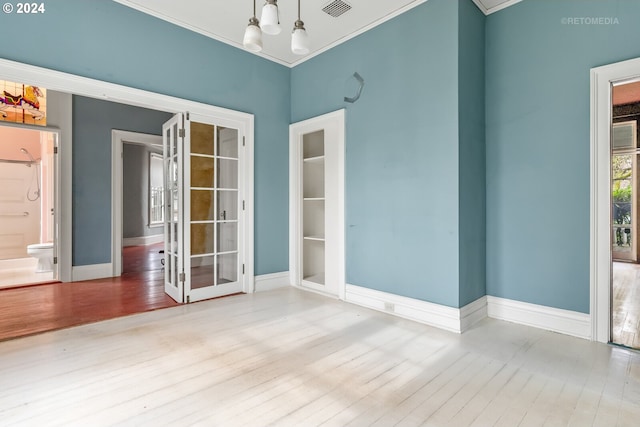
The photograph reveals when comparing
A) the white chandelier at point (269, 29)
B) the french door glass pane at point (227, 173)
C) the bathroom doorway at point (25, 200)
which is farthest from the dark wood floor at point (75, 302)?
the white chandelier at point (269, 29)

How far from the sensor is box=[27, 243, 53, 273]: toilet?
16.0 ft

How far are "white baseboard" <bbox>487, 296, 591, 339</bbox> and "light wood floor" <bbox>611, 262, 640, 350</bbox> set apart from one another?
200 millimetres

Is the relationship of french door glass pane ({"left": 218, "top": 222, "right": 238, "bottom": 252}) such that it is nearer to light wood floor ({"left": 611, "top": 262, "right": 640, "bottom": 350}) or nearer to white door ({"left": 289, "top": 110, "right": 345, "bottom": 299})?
white door ({"left": 289, "top": 110, "right": 345, "bottom": 299})

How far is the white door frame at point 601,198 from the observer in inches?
97.0

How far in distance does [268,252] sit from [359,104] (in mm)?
2203

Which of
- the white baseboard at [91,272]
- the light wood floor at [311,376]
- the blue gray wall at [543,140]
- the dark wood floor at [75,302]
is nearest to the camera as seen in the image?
the light wood floor at [311,376]

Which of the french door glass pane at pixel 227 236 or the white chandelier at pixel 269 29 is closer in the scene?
the white chandelier at pixel 269 29

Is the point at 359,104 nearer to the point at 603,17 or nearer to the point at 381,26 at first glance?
the point at 381,26

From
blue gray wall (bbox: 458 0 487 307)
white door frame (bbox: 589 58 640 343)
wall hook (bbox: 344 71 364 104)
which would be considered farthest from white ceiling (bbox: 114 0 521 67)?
white door frame (bbox: 589 58 640 343)

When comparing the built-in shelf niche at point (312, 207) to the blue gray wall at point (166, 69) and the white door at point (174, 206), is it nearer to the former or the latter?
the blue gray wall at point (166, 69)

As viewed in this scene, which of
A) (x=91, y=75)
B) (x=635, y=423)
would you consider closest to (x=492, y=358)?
(x=635, y=423)

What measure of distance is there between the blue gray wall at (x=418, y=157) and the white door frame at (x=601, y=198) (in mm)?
835

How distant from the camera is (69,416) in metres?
1.59

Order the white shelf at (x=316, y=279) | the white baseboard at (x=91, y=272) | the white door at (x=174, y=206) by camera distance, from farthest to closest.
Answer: the white baseboard at (x=91, y=272) → the white shelf at (x=316, y=279) → the white door at (x=174, y=206)
